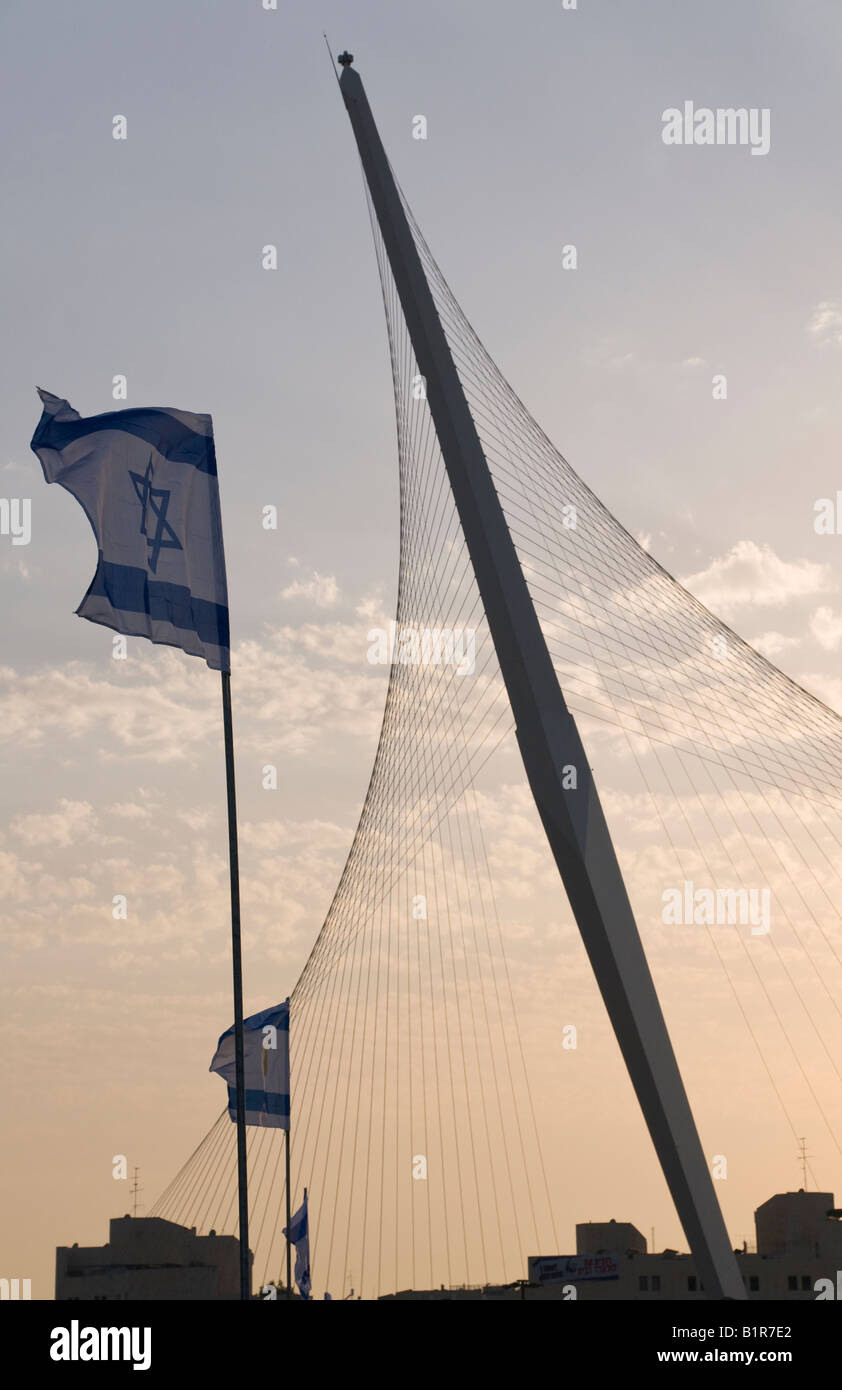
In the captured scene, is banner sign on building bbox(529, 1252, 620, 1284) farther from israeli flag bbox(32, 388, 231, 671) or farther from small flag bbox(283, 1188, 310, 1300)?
israeli flag bbox(32, 388, 231, 671)

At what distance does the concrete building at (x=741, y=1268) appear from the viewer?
2840 inches

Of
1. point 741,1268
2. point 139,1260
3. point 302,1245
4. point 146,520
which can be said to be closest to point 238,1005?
point 146,520

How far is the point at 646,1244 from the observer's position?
85750 mm

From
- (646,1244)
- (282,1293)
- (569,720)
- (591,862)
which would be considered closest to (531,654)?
(569,720)

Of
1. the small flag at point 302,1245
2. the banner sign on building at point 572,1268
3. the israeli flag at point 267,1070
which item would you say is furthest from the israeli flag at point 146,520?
the banner sign on building at point 572,1268

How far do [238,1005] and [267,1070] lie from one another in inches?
733

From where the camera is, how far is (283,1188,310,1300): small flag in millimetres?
47188

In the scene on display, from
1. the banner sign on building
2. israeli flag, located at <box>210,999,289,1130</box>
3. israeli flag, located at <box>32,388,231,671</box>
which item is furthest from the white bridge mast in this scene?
the banner sign on building

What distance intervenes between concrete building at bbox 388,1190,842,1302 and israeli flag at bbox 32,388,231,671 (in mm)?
57071

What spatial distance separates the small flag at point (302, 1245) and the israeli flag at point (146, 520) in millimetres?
31403

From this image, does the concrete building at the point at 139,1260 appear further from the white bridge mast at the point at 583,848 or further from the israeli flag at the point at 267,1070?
the white bridge mast at the point at 583,848

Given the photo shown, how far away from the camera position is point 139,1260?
88.9m
